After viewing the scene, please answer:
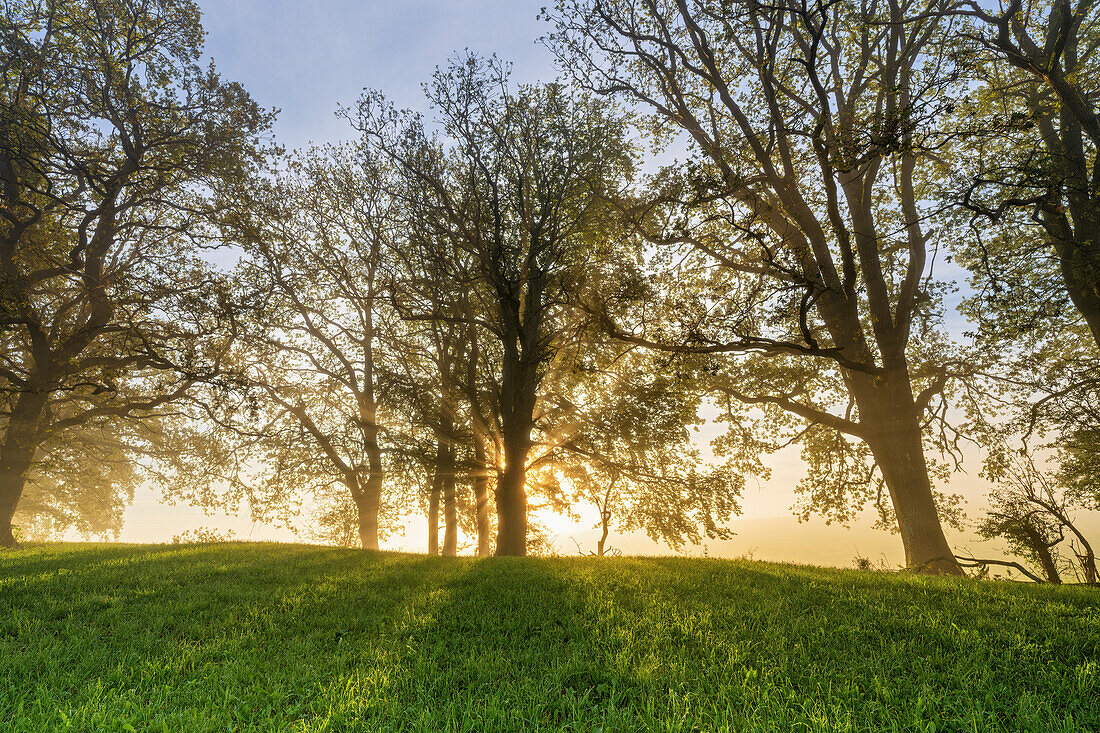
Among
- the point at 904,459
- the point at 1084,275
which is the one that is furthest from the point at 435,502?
the point at 1084,275

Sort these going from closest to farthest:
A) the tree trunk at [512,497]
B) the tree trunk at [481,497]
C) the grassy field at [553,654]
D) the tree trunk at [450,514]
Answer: the grassy field at [553,654], the tree trunk at [512,497], the tree trunk at [481,497], the tree trunk at [450,514]

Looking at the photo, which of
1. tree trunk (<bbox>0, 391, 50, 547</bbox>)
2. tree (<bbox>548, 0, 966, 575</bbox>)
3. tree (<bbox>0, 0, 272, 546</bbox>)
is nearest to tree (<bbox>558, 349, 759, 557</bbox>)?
tree (<bbox>548, 0, 966, 575</bbox>)

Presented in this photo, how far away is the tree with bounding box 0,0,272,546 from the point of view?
1566 cm

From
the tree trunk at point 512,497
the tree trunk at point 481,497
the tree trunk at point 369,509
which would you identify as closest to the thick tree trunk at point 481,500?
the tree trunk at point 481,497

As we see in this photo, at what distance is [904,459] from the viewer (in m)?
14.2

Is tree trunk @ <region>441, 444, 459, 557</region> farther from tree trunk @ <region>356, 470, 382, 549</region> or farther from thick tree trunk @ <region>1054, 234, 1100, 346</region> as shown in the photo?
thick tree trunk @ <region>1054, 234, 1100, 346</region>

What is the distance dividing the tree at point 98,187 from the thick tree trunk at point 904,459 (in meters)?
20.4

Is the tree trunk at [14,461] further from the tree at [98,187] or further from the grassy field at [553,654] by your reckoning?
the grassy field at [553,654]

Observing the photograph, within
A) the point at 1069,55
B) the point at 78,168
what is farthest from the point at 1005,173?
the point at 78,168

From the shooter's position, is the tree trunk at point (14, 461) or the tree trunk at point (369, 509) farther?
the tree trunk at point (369, 509)

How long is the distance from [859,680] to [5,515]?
26428mm

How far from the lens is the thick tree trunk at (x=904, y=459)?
44.1ft

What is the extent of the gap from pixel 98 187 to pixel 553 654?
65.3 feet

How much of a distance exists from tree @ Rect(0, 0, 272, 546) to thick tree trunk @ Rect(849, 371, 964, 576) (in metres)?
20.4
